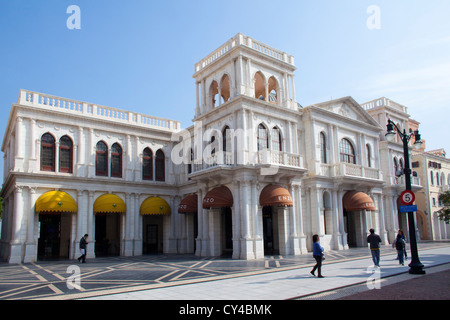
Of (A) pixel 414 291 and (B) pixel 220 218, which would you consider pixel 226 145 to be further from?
(A) pixel 414 291

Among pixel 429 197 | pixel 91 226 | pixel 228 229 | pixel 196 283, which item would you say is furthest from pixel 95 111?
pixel 429 197

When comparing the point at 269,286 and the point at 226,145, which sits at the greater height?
the point at 226,145

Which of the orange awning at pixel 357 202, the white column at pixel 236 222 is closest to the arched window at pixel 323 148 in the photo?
the orange awning at pixel 357 202

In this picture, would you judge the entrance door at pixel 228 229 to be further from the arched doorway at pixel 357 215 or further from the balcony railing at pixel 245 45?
the balcony railing at pixel 245 45

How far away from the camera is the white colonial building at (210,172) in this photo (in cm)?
2509

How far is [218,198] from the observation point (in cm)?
2472

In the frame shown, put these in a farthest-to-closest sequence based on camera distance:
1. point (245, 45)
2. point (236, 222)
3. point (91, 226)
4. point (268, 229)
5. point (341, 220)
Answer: point (268, 229)
point (341, 220)
point (91, 226)
point (245, 45)
point (236, 222)

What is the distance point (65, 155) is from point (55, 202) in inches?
157

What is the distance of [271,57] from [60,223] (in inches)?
888

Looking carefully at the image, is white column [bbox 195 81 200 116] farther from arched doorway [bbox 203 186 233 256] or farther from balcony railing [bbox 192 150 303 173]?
arched doorway [bbox 203 186 233 256]

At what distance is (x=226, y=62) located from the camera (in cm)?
2706

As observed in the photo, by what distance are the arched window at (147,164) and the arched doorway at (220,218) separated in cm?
788
